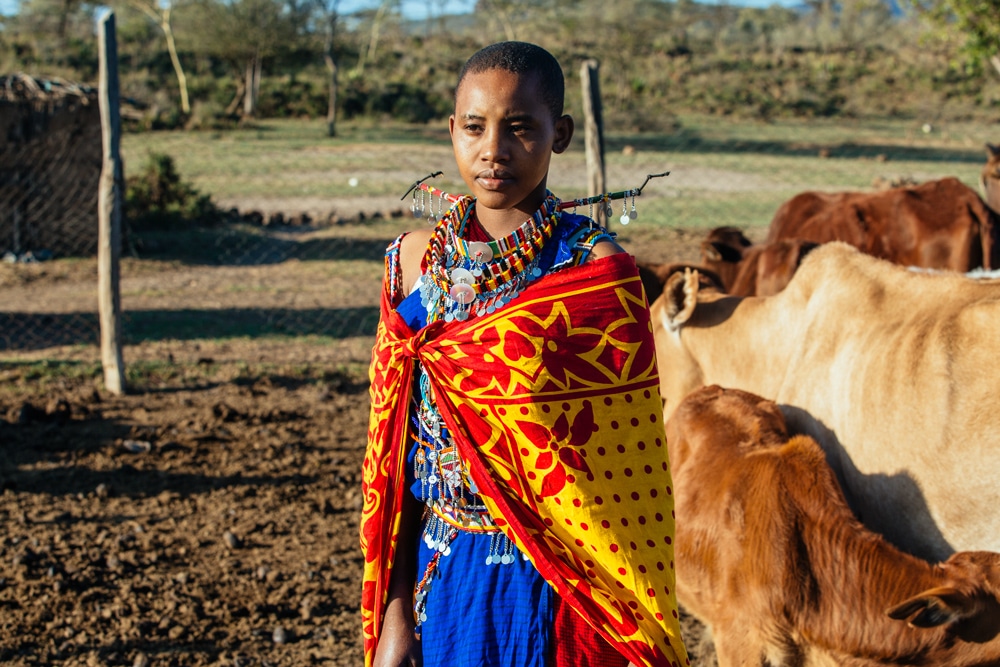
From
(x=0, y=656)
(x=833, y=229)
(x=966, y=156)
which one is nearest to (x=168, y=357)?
(x=0, y=656)

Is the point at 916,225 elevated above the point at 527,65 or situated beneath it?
situated beneath

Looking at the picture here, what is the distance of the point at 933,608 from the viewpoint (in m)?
2.69

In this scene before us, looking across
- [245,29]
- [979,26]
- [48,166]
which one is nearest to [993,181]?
[979,26]

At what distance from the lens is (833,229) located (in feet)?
27.7

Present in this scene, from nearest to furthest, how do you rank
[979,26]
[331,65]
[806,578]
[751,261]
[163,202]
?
1. [806,578]
2. [751,261]
3. [979,26]
4. [163,202]
5. [331,65]

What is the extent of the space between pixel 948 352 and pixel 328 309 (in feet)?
22.4

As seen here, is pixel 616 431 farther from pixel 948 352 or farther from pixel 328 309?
pixel 328 309

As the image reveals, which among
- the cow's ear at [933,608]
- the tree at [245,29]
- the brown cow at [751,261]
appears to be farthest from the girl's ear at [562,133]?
the tree at [245,29]

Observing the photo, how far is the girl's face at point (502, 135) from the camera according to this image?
1967mm

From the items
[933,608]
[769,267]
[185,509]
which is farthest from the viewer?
[769,267]

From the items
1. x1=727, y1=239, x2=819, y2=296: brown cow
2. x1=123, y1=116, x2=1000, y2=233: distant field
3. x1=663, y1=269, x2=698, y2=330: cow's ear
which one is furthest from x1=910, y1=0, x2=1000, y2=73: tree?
x1=663, y1=269, x2=698, y2=330: cow's ear

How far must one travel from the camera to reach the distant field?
1639cm

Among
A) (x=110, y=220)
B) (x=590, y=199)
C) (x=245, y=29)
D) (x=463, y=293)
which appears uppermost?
(x=245, y=29)

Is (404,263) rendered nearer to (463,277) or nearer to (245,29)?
(463,277)
